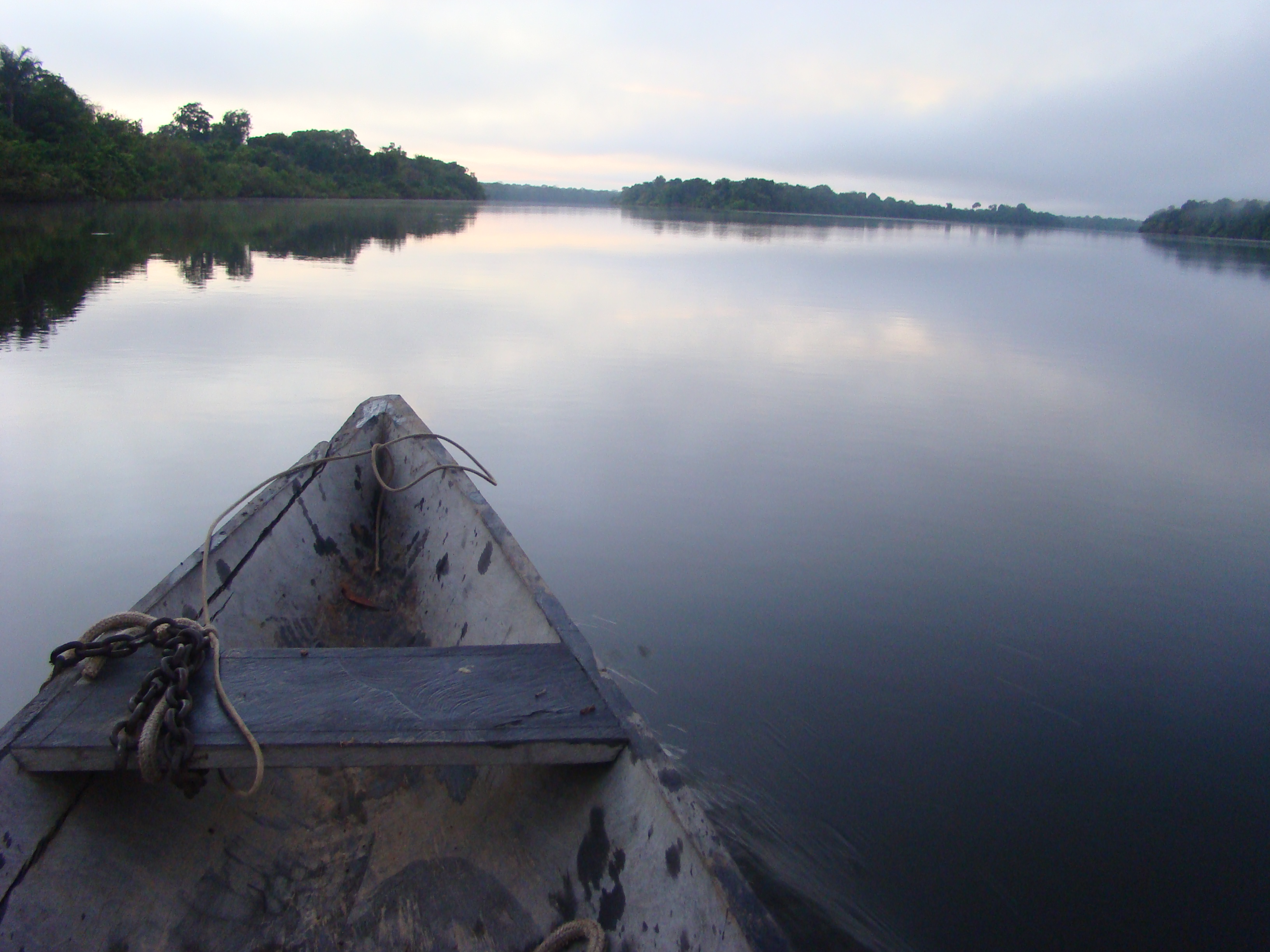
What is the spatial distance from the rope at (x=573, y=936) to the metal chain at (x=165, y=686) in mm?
726

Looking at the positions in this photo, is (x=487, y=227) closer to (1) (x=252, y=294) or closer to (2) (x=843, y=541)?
(1) (x=252, y=294)

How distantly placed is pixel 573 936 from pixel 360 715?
22.2 inches

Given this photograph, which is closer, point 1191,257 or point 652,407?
point 652,407

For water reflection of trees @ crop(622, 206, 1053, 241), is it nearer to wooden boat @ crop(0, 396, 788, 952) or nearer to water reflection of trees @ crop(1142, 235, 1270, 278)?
water reflection of trees @ crop(1142, 235, 1270, 278)

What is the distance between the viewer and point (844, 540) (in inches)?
167

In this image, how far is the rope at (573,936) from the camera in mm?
1378

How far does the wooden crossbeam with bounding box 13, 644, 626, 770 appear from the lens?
149cm

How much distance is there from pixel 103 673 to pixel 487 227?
33356 mm

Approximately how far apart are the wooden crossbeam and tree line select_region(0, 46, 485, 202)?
3041cm

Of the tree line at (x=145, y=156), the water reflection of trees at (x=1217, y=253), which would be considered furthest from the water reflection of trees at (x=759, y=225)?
the tree line at (x=145, y=156)

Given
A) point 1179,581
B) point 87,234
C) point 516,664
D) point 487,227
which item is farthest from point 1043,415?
point 487,227

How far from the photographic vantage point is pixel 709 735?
9.24 ft

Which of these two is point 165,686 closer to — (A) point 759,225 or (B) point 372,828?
(B) point 372,828

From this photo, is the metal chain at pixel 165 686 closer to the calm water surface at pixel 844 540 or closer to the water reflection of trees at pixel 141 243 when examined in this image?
the calm water surface at pixel 844 540
